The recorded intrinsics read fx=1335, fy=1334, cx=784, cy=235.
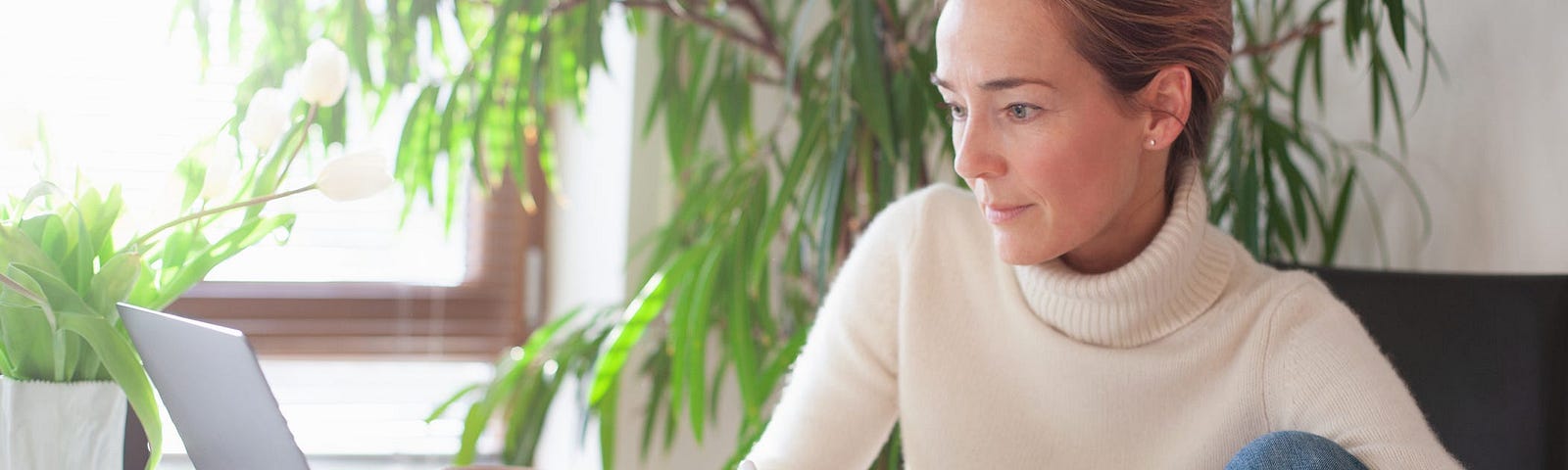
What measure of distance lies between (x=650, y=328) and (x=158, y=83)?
1.14 m

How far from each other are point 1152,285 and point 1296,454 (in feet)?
1.02

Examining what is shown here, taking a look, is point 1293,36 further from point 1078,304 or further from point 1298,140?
point 1078,304

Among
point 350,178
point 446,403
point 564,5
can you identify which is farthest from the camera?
point 446,403

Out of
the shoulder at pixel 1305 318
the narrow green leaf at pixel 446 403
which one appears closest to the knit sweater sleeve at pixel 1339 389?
the shoulder at pixel 1305 318

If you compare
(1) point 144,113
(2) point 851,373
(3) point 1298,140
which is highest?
(3) point 1298,140

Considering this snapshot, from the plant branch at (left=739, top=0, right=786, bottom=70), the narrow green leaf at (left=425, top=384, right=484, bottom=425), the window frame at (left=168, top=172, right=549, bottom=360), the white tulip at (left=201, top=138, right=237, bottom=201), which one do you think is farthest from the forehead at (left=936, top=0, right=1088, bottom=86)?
the window frame at (left=168, top=172, right=549, bottom=360)

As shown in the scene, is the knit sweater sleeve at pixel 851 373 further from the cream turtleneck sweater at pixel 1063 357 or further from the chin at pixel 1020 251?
the chin at pixel 1020 251

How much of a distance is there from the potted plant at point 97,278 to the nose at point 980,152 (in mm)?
482

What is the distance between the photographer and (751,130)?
2016mm

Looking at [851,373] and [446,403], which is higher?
[851,373]

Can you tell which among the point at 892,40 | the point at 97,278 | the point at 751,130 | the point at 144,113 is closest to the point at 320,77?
the point at 97,278

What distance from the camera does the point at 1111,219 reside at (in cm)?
125

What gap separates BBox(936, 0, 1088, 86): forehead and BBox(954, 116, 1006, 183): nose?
0.12ft

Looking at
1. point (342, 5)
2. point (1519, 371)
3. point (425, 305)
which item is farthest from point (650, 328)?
point (1519, 371)
